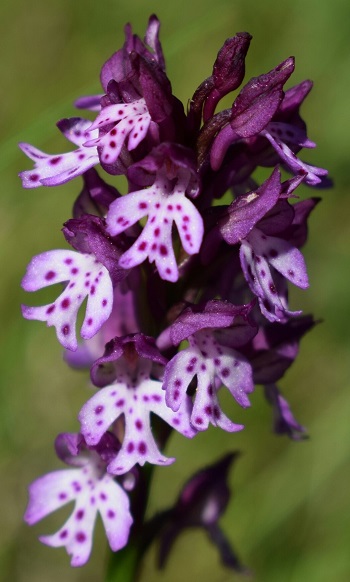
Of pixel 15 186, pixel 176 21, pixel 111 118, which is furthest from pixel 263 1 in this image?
pixel 111 118

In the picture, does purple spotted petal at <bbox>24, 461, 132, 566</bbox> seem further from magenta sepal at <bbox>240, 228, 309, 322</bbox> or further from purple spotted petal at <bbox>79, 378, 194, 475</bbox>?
magenta sepal at <bbox>240, 228, 309, 322</bbox>

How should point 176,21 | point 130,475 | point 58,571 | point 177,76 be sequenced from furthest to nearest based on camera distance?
Answer: point 176,21 < point 177,76 < point 58,571 < point 130,475

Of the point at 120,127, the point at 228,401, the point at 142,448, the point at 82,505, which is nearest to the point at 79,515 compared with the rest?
the point at 82,505

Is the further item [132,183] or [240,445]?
[240,445]

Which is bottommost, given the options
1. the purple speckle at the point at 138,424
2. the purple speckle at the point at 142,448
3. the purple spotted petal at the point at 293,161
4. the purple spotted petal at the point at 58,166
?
the purple speckle at the point at 142,448

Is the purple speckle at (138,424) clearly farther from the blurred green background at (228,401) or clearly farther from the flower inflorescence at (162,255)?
the blurred green background at (228,401)

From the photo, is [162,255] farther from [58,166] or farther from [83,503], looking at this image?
[83,503]

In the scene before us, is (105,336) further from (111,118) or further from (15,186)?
(15,186)

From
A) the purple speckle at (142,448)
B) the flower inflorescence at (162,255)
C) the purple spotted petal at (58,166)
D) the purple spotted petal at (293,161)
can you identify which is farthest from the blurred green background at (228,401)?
the purple speckle at (142,448)
